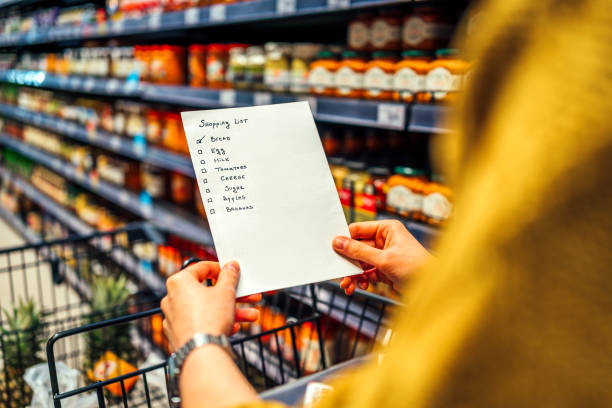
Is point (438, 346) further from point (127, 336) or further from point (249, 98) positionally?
point (249, 98)

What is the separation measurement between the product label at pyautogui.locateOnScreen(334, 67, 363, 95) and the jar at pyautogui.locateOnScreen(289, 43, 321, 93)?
223mm

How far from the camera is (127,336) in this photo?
1.76 metres

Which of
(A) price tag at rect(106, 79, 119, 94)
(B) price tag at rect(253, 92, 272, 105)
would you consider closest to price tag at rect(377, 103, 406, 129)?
(B) price tag at rect(253, 92, 272, 105)

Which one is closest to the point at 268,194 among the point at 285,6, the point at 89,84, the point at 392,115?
the point at 392,115

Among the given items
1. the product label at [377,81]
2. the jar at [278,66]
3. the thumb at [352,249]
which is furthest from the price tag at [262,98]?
the thumb at [352,249]

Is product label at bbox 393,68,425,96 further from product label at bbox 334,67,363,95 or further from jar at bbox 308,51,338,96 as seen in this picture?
jar at bbox 308,51,338,96

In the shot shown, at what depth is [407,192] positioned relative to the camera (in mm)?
1559

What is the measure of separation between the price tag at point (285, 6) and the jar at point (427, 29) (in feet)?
1.30

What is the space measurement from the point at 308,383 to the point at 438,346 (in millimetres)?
663

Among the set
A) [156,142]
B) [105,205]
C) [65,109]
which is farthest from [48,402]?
[65,109]

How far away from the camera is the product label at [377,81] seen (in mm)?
1583

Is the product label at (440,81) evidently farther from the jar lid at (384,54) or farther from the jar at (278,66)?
the jar at (278,66)

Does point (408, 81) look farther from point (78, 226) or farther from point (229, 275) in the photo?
point (78, 226)

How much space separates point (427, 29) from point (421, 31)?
0.02 m
